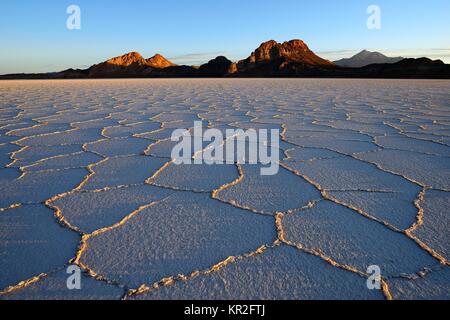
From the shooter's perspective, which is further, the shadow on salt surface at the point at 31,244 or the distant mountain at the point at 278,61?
the distant mountain at the point at 278,61

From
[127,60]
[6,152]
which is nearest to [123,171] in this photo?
[6,152]

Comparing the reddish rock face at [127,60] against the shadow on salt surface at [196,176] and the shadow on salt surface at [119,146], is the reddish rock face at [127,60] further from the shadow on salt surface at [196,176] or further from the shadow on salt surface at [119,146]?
the shadow on salt surface at [196,176]

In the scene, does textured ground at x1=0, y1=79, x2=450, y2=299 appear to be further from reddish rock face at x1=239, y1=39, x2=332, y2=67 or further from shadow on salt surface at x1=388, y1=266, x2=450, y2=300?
reddish rock face at x1=239, y1=39, x2=332, y2=67

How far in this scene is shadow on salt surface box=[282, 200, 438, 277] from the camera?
2.93 ft

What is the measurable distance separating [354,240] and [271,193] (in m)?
0.44

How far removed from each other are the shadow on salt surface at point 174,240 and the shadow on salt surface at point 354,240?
105mm

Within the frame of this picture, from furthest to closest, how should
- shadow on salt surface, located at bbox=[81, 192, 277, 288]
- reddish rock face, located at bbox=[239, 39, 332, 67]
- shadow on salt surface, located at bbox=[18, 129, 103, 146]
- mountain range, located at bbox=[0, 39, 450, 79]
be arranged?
1. reddish rock face, located at bbox=[239, 39, 332, 67]
2. mountain range, located at bbox=[0, 39, 450, 79]
3. shadow on salt surface, located at bbox=[18, 129, 103, 146]
4. shadow on salt surface, located at bbox=[81, 192, 277, 288]

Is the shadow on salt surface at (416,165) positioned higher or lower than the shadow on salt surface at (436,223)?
higher

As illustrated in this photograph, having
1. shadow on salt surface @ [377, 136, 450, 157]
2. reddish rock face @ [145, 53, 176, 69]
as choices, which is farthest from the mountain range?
shadow on salt surface @ [377, 136, 450, 157]

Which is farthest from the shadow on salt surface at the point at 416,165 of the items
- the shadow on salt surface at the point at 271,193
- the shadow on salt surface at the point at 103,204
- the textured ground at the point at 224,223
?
the shadow on salt surface at the point at 103,204

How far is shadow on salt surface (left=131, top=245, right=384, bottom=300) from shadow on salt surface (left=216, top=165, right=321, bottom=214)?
0.34 meters

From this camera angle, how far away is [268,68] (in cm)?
4528

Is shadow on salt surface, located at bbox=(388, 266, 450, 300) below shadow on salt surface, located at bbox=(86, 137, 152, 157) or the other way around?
below

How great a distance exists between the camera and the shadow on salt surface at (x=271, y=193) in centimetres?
127
